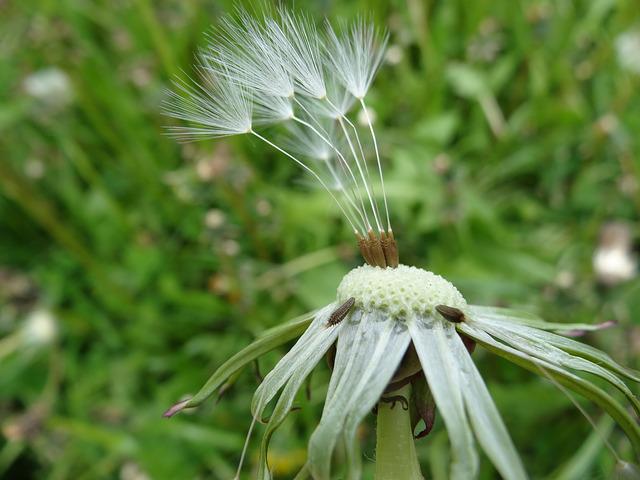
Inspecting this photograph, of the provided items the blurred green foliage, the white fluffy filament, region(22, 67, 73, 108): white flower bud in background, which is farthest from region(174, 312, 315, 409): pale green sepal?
region(22, 67, 73, 108): white flower bud in background

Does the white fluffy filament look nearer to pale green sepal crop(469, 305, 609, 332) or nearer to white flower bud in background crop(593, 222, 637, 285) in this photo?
pale green sepal crop(469, 305, 609, 332)

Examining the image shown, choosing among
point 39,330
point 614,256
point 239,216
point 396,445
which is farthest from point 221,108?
point 39,330

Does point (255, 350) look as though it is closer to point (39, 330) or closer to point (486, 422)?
point (486, 422)

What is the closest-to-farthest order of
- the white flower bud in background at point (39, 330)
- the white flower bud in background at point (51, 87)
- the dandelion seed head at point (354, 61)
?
1. the dandelion seed head at point (354, 61)
2. the white flower bud in background at point (39, 330)
3. the white flower bud in background at point (51, 87)

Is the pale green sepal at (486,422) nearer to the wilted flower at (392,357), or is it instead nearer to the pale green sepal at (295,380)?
the wilted flower at (392,357)

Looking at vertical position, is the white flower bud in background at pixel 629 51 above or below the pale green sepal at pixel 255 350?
above

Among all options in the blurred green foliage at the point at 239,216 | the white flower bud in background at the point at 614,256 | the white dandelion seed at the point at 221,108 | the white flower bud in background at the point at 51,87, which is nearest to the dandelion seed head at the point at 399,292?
the white dandelion seed at the point at 221,108

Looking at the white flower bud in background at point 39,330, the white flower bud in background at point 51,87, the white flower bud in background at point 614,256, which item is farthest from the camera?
the white flower bud in background at point 51,87
